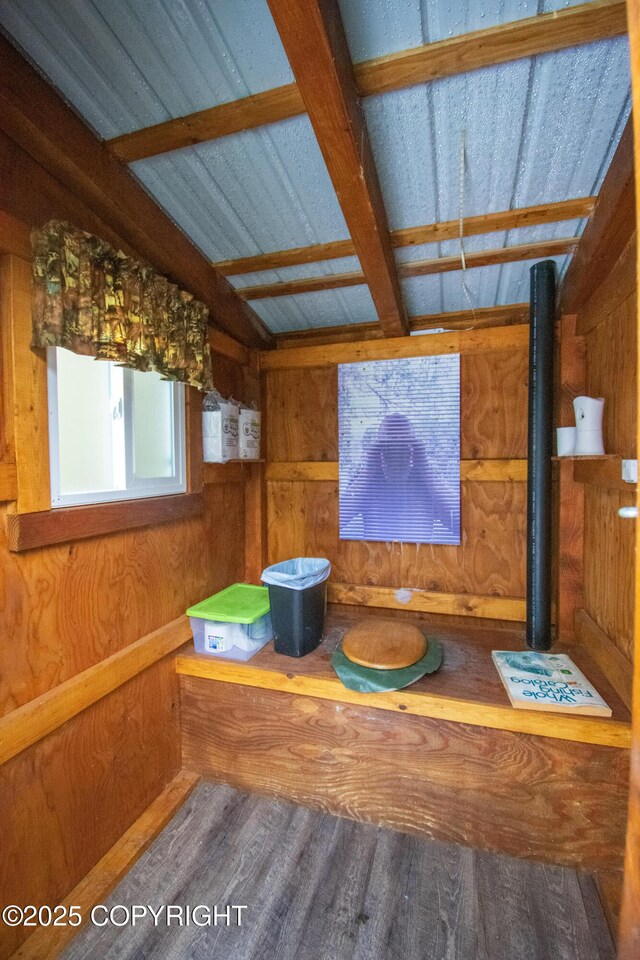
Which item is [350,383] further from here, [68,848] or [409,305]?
[68,848]

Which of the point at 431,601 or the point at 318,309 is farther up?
the point at 318,309

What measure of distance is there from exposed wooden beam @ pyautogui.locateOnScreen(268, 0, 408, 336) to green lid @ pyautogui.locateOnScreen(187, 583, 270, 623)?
1.49 meters

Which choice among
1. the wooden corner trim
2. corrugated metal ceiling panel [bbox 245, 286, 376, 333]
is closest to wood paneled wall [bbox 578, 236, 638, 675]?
corrugated metal ceiling panel [bbox 245, 286, 376, 333]

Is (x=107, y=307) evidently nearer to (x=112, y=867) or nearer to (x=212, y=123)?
(x=212, y=123)

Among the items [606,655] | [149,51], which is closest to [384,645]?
[606,655]

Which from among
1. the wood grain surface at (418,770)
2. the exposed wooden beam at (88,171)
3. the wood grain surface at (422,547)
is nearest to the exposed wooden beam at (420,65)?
the exposed wooden beam at (88,171)

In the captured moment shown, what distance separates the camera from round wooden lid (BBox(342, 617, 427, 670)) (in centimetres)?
153

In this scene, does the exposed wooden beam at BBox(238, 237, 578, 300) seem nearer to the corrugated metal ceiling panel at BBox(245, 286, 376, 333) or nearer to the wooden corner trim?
the corrugated metal ceiling panel at BBox(245, 286, 376, 333)

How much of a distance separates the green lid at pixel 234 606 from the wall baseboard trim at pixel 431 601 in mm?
525

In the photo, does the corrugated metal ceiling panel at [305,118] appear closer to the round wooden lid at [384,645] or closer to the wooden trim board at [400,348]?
the wooden trim board at [400,348]

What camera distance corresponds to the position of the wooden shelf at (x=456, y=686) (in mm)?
1318

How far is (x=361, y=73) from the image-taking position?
41.0 inches

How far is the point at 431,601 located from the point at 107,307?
76.8 inches

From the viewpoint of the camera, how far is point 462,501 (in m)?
2.13
